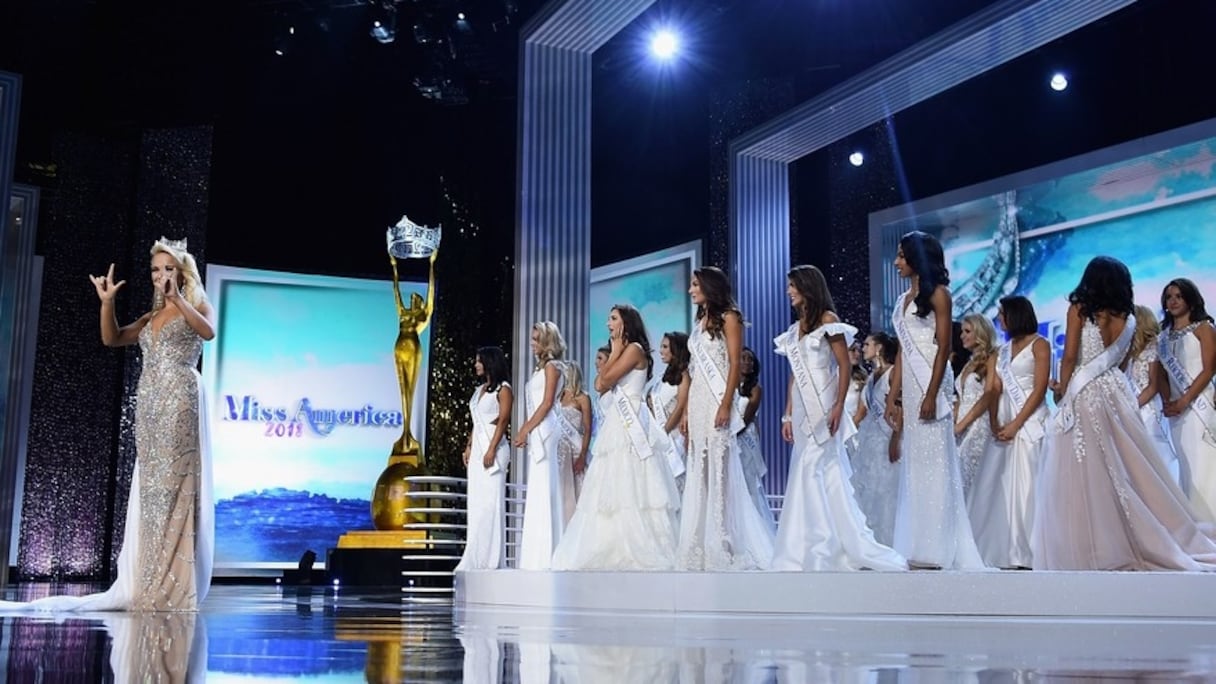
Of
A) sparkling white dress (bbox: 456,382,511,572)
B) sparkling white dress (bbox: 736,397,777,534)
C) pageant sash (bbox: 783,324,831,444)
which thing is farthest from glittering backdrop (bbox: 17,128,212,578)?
pageant sash (bbox: 783,324,831,444)

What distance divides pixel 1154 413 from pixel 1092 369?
6.77ft

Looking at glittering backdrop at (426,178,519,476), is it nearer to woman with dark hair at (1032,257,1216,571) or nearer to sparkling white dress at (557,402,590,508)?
sparkling white dress at (557,402,590,508)

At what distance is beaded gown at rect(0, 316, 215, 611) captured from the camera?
5172mm

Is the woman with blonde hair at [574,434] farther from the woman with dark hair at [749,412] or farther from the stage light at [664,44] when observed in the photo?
the stage light at [664,44]

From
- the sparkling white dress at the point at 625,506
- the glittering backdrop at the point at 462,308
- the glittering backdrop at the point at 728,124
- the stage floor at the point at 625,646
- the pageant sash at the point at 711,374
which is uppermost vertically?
the glittering backdrop at the point at 728,124

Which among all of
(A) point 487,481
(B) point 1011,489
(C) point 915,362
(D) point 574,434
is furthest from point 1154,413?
(A) point 487,481

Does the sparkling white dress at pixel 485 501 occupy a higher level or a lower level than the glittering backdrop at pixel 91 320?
lower

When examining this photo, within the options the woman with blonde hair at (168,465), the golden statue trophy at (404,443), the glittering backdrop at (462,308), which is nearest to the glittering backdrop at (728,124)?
the glittering backdrop at (462,308)

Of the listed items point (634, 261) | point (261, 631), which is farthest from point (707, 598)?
point (634, 261)

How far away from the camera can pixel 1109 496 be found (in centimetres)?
488

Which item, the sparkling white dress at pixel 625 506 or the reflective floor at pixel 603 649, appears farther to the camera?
the sparkling white dress at pixel 625 506

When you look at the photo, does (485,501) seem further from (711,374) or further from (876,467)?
(711,374)

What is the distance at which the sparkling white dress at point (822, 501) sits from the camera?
16.6 ft

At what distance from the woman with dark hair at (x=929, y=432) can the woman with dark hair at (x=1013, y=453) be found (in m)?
0.87
